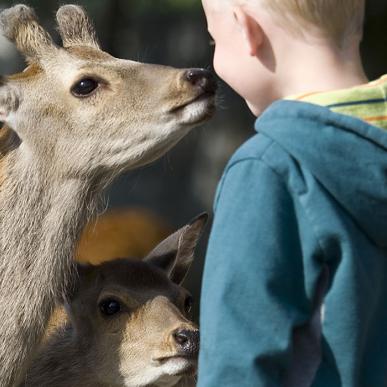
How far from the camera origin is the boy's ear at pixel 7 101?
4.02 metres

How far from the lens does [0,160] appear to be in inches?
158

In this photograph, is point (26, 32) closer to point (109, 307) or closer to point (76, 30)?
point (76, 30)

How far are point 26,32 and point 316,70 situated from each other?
1706 mm

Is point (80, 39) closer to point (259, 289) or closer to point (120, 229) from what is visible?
point (259, 289)

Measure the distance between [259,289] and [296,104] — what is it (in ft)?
1.42

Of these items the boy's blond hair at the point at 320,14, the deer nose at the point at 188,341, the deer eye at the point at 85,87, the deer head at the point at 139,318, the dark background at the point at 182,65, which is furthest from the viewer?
the dark background at the point at 182,65

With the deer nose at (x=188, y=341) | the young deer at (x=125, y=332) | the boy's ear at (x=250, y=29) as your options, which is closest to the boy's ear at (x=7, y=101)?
the young deer at (x=125, y=332)

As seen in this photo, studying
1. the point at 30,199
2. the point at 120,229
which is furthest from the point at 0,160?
the point at 120,229

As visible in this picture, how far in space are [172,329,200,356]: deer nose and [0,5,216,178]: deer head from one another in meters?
0.62

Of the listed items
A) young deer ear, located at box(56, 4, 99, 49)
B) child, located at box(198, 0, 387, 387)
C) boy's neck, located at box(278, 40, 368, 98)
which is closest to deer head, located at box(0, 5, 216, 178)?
young deer ear, located at box(56, 4, 99, 49)

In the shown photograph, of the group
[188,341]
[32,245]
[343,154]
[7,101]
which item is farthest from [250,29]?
[7,101]

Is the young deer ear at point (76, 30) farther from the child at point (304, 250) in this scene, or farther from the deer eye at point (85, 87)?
the child at point (304, 250)

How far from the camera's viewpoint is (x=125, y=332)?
3.93 meters

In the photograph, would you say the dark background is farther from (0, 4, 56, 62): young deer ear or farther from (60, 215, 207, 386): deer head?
(0, 4, 56, 62): young deer ear
